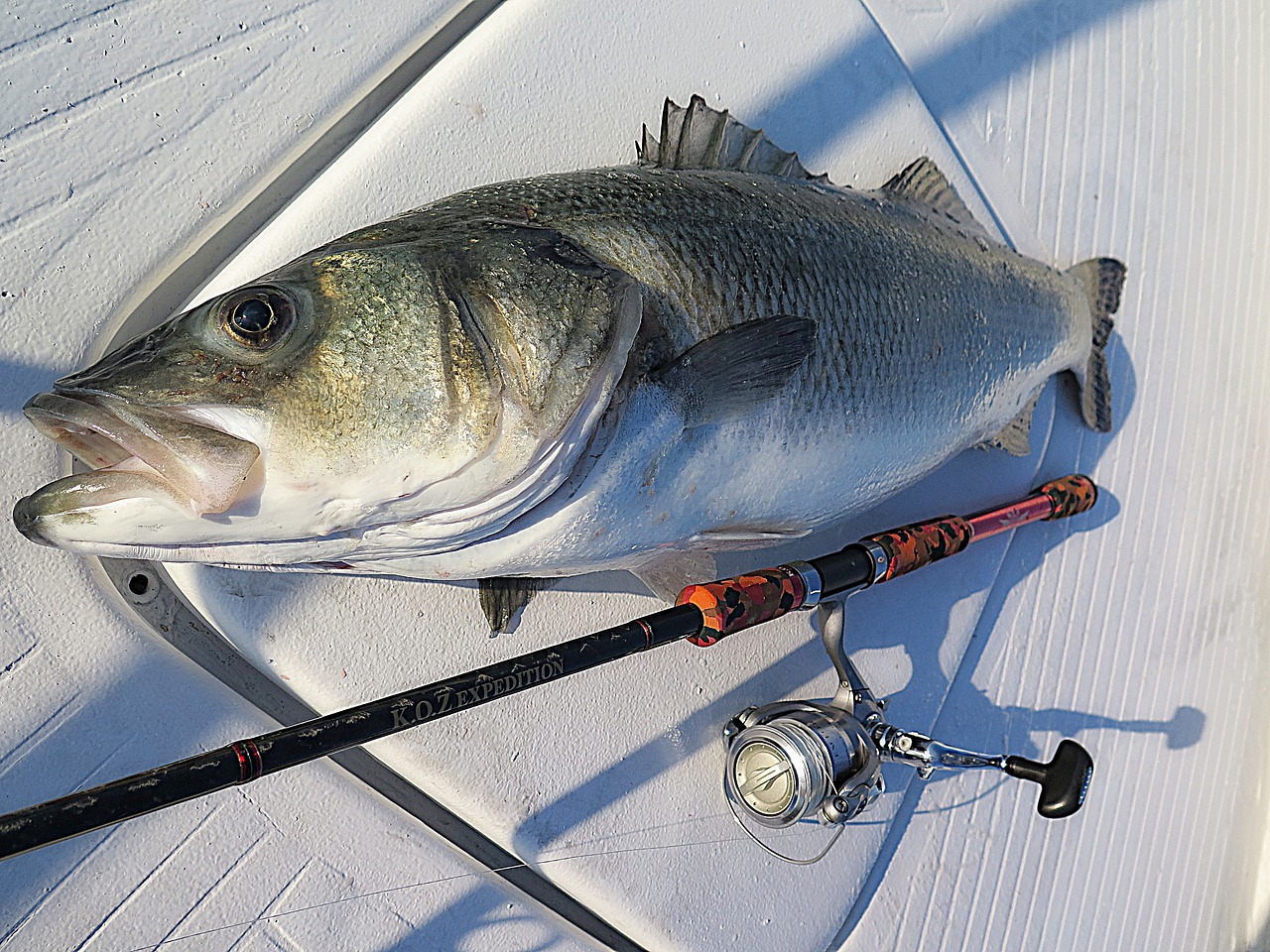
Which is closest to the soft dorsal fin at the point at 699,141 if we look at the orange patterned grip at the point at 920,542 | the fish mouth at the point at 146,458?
the orange patterned grip at the point at 920,542

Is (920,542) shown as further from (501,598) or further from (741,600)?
(501,598)

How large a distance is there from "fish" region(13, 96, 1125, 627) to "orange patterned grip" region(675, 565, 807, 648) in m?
0.07

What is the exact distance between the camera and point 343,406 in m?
1.05

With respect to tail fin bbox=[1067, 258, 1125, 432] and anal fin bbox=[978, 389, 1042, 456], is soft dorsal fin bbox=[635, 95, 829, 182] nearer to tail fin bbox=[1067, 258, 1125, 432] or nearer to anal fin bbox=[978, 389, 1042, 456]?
anal fin bbox=[978, 389, 1042, 456]

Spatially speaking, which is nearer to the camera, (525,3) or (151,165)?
(151,165)

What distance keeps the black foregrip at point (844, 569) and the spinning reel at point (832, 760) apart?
105 millimetres

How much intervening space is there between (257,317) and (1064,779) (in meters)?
1.65

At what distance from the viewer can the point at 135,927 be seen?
138cm

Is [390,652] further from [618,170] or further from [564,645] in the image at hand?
[618,170]

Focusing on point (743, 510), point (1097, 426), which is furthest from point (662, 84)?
point (1097, 426)

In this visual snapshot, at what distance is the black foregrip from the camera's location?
172cm

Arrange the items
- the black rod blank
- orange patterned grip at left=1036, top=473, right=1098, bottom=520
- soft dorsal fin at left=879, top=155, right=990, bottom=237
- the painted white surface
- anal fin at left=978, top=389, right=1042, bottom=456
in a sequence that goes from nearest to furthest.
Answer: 1. the black rod blank
2. the painted white surface
3. soft dorsal fin at left=879, top=155, right=990, bottom=237
4. anal fin at left=978, top=389, right=1042, bottom=456
5. orange patterned grip at left=1036, top=473, right=1098, bottom=520

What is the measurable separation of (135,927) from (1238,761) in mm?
3078

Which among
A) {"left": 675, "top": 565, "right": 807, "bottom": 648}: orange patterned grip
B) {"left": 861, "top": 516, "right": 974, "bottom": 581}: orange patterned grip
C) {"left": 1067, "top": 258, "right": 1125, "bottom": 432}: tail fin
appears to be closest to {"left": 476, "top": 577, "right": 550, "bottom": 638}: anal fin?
{"left": 675, "top": 565, "right": 807, "bottom": 648}: orange patterned grip
